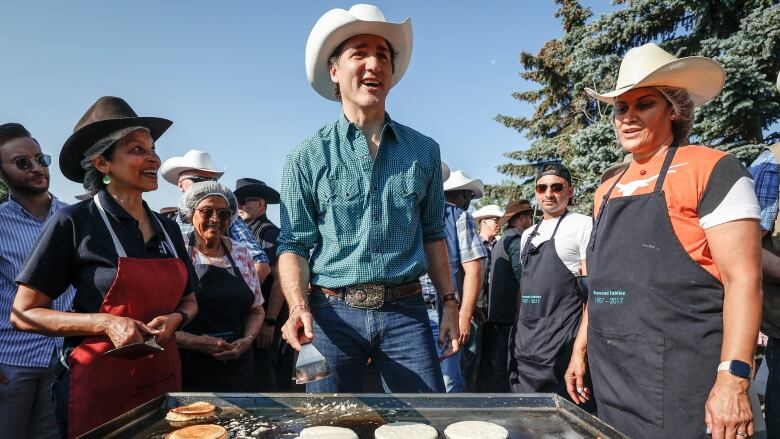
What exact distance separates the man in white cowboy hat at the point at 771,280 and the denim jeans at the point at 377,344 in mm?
1776

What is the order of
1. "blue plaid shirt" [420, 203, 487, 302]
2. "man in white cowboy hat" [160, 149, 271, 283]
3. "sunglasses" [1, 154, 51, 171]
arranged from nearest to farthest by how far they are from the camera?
1. "sunglasses" [1, 154, 51, 171]
2. "blue plaid shirt" [420, 203, 487, 302]
3. "man in white cowboy hat" [160, 149, 271, 283]

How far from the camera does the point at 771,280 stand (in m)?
2.52

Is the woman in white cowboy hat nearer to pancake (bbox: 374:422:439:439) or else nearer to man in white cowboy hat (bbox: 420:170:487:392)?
pancake (bbox: 374:422:439:439)

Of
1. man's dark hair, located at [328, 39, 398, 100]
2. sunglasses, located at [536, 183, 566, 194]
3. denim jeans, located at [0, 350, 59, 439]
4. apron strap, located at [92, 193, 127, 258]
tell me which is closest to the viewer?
apron strap, located at [92, 193, 127, 258]

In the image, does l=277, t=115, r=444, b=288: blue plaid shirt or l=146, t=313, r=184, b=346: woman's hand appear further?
l=277, t=115, r=444, b=288: blue plaid shirt

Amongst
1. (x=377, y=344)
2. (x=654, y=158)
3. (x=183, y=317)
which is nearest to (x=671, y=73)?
(x=654, y=158)

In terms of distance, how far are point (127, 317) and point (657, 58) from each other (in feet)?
8.85

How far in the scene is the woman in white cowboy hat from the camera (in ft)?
5.78

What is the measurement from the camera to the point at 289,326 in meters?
2.05

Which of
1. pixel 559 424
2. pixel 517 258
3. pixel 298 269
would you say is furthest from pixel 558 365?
pixel 298 269

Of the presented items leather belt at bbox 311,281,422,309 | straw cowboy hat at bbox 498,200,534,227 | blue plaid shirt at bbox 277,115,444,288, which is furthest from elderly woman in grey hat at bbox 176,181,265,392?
straw cowboy hat at bbox 498,200,534,227

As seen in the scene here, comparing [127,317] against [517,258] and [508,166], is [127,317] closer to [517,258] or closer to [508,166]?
[517,258]

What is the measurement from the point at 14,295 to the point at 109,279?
5.10ft

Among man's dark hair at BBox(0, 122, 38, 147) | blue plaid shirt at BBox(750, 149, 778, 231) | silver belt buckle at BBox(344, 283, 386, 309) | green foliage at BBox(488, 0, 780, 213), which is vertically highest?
green foliage at BBox(488, 0, 780, 213)
